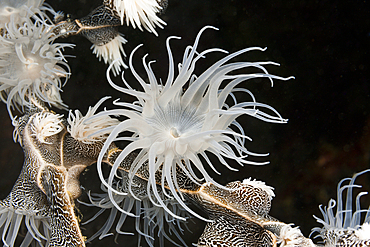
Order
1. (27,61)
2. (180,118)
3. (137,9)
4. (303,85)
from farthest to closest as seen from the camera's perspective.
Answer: (303,85) < (137,9) < (27,61) < (180,118)

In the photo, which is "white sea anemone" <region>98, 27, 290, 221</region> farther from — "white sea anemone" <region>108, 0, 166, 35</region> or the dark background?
the dark background

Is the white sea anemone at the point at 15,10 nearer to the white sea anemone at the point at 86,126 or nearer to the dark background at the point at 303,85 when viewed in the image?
the white sea anemone at the point at 86,126

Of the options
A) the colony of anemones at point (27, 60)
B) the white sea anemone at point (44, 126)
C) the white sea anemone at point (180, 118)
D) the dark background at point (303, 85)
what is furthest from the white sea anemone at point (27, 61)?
the dark background at point (303, 85)

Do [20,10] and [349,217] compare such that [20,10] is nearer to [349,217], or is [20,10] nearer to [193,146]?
[193,146]

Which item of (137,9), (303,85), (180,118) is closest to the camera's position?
(180,118)

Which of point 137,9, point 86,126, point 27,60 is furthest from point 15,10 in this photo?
point 86,126

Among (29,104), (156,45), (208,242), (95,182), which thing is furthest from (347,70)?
(29,104)

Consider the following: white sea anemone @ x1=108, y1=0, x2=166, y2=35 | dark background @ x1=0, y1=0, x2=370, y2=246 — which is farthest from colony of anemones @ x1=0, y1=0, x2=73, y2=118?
dark background @ x1=0, y1=0, x2=370, y2=246

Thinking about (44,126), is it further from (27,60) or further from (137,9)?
(137,9)
